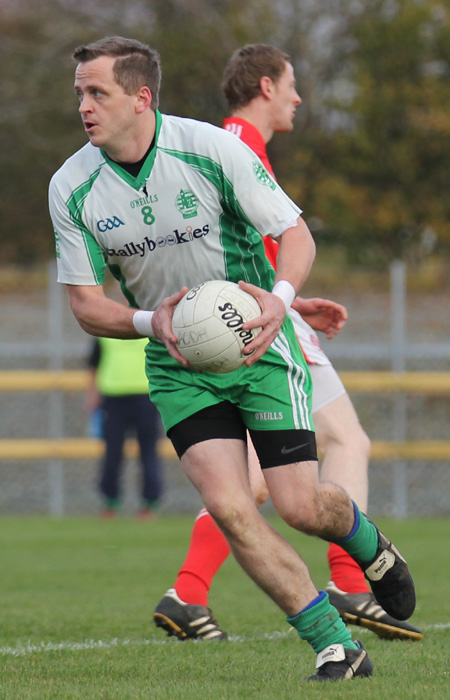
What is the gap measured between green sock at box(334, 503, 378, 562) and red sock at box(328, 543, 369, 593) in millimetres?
906

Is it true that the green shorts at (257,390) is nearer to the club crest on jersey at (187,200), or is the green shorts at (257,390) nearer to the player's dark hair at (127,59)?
the club crest on jersey at (187,200)

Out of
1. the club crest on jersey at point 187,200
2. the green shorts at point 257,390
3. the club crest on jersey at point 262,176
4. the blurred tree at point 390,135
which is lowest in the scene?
the green shorts at point 257,390

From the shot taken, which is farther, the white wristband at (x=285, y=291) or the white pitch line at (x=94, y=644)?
the white pitch line at (x=94, y=644)

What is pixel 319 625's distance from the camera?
4.17 meters

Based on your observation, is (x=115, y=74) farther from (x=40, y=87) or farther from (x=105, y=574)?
(x=40, y=87)

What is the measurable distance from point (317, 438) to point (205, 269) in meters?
1.61

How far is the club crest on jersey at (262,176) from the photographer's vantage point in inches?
174

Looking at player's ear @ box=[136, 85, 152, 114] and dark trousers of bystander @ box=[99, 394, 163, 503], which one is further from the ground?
player's ear @ box=[136, 85, 152, 114]

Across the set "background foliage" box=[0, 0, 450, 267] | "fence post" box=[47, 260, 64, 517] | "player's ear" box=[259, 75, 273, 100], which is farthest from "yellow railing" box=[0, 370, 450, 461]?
"background foliage" box=[0, 0, 450, 267]

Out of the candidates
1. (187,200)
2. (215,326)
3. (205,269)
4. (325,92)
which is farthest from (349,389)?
(325,92)

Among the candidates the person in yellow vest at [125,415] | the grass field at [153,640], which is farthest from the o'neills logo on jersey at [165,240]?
the person in yellow vest at [125,415]

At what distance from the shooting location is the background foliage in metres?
22.5

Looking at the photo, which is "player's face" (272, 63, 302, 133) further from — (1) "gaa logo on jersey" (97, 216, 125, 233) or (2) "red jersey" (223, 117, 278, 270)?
(1) "gaa logo on jersey" (97, 216, 125, 233)

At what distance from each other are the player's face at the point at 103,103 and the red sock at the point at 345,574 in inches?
89.9
